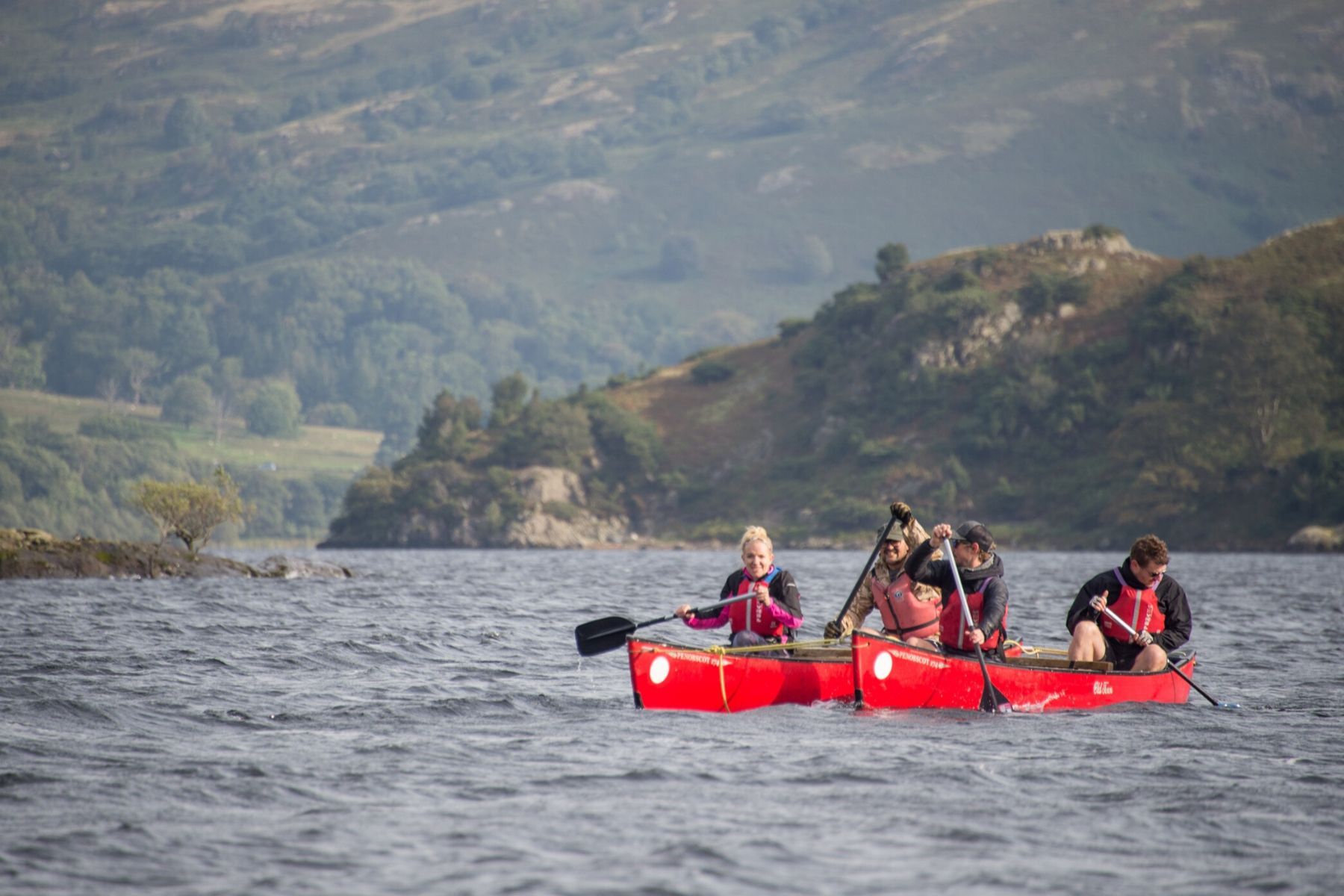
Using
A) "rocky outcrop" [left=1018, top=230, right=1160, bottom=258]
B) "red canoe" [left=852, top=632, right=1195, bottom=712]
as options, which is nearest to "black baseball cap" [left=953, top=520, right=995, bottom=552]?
"red canoe" [left=852, top=632, right=1195, bottom=712]

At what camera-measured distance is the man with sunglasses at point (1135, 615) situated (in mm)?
22062

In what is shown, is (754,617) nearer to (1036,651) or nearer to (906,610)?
(906,610)

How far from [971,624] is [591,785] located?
6.68 meters

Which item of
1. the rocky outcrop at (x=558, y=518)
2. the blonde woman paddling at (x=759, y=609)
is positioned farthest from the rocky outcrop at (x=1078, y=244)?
the blonde woman paddling at (x=759, y=609)

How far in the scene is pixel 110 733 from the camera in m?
19.0

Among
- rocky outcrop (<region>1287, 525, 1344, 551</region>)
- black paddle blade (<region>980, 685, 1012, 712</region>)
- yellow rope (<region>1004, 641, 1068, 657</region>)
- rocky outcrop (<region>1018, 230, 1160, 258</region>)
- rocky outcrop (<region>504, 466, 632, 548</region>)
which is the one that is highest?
rocky outcrop (<region>1018, 230, 1160, 258</region>)

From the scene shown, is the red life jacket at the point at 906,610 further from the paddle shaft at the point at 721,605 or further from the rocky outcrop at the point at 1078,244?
the rocky outcrop at the point at 1078,244

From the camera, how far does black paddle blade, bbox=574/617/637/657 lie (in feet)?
Answer: 70.7

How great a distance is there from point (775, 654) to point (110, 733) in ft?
28.3

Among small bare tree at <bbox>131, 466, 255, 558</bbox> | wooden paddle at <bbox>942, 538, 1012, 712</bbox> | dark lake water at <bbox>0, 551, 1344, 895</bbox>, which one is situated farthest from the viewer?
small bare tree at <bbox>131, 466, 255, 558</bbox>

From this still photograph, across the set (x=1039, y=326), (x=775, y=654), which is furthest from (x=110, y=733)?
(x=1039, y=326)

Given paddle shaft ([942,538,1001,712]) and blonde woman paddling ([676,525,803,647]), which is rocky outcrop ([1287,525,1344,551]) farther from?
blonde woman paddling ([676,525,803,647])

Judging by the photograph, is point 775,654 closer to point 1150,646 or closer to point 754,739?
point 754,739

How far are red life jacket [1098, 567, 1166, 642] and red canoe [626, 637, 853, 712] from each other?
4165 millimetres
